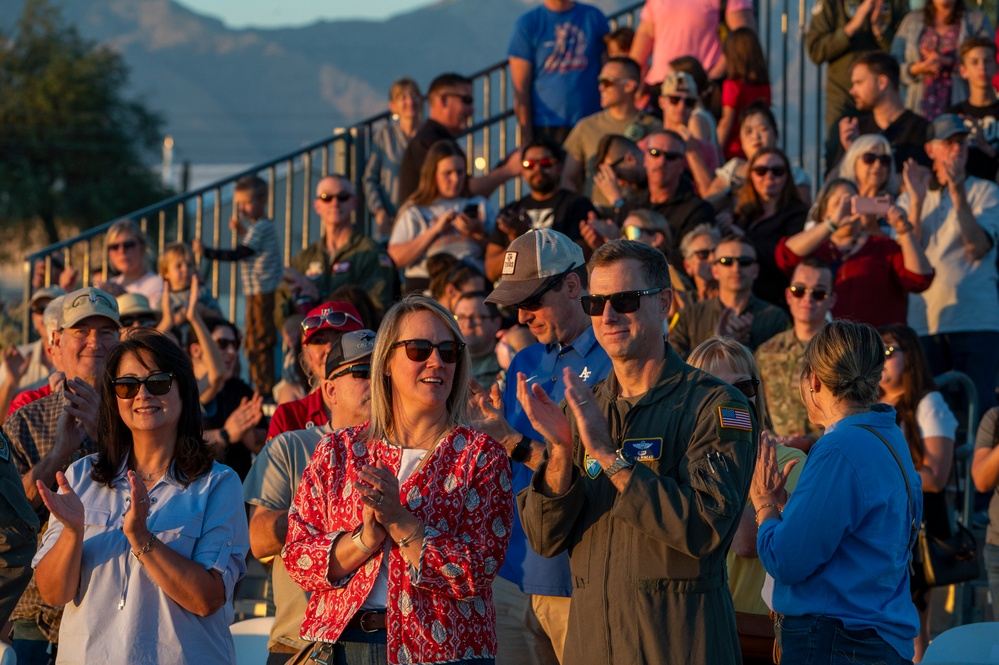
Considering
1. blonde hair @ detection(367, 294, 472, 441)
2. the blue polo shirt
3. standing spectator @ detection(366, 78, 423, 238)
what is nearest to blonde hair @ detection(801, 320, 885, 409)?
the blue polo shirt

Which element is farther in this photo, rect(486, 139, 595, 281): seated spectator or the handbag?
rect(486, 139, 595, 281): seated spectator

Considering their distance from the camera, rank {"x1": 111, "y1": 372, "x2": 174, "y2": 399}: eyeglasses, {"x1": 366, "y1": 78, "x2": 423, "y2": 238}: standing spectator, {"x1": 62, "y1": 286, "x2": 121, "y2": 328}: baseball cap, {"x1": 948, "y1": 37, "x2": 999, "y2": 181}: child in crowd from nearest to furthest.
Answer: {"x1": 111, "y1": 372, "x2": 174, "y2": 399}: eyeglasses → {"x1": 62, "y1": 286, "x2": 121, "y2": 328}: baseball cap → {"x1": 948, "y1": 37, "x2": 999, "y2": 181}: child in crowd → {"x1": 366, "y1": 78, "x2": 423, "y2": 238}: standing spectator

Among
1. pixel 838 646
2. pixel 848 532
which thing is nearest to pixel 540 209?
pixel 848 532

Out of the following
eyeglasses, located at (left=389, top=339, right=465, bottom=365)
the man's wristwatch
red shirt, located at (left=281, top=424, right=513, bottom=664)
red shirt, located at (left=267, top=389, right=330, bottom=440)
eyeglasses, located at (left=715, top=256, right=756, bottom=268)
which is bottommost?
red shirt, located at (left=281, top=424, right=513, bottom=664)

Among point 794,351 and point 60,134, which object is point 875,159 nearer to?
point 794,351

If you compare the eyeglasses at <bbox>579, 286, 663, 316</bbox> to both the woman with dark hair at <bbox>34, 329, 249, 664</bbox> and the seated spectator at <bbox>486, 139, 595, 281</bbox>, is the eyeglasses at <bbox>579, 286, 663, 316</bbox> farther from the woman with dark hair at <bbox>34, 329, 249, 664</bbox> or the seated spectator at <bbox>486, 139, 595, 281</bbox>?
the seated spectator at <bbox>486, 139, 595, 281</bbox>

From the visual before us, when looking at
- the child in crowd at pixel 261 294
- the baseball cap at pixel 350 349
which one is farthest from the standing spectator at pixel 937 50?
the baseball cap at pixel 350 349

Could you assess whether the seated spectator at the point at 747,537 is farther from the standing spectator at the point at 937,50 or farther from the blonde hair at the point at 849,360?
the standing spectator at the point at 937,50

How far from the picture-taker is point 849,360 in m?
4.07

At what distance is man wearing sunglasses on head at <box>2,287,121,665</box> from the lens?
5078 mm

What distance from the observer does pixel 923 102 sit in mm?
10922

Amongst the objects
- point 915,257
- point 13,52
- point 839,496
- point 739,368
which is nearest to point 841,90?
point 915,257

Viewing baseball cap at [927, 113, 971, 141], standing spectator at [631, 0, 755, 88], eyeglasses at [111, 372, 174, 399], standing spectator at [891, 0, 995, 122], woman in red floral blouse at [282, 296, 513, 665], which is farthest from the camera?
standing spectator at [631, 0, 755, 88]

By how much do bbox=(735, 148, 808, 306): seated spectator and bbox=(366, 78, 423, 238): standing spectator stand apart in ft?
10.2
